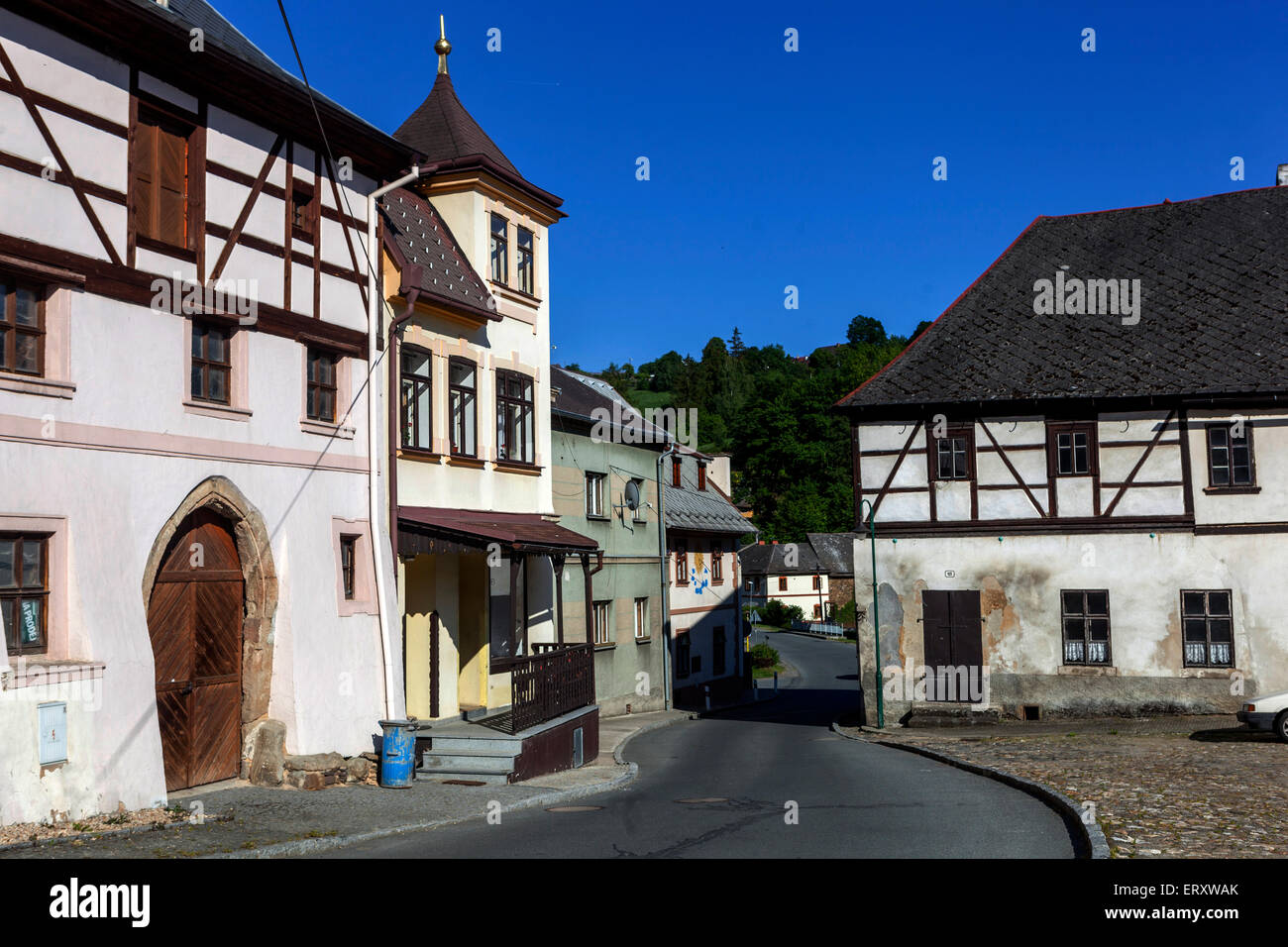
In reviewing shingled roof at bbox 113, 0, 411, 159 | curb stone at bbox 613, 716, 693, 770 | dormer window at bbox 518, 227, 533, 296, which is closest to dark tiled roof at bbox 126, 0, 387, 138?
shingled roof at bbox 113, 0, 411, 159

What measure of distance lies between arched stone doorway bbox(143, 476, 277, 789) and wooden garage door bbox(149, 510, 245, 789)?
0.04 ft

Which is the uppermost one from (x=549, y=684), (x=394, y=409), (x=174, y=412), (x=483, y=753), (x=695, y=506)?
(x=394, y=409)

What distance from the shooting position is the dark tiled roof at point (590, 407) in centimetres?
2859

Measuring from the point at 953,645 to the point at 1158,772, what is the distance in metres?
9.28

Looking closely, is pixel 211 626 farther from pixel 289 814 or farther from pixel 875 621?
pixel 875 621

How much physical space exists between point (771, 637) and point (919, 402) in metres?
50.7

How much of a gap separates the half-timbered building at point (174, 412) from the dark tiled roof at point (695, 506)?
19579mm

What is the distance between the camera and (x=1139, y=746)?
1944 centimetres

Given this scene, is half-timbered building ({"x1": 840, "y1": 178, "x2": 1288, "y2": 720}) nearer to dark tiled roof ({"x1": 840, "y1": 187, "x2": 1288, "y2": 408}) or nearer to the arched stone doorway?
dark tiled roof ({"x1": 840, "y1": 187, "x2": 1288, "y2": 408})

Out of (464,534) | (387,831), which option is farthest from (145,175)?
(387,831)

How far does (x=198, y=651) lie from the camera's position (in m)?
13.9

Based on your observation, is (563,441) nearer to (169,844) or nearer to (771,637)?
(169,844)

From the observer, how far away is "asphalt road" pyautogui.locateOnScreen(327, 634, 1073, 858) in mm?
10500
